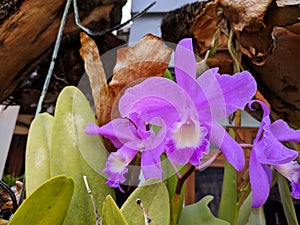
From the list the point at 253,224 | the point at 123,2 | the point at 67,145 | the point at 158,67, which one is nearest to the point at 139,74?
the point at 158,67

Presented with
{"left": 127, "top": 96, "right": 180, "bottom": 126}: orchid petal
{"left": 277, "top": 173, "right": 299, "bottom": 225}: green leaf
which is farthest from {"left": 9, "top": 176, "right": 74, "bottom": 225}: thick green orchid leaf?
{"left": 277, "top": 173, "right": 299, "bottom": 225}: green leaf

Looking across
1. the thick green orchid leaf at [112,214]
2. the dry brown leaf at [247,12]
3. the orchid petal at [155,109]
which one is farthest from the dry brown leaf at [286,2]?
the thick green orchid leaf at [112,214]

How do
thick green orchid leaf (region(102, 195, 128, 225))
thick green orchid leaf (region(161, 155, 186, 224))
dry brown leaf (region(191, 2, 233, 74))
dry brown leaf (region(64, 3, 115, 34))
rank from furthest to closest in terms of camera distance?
1. dry brown leaf (region(64, 3, 115, 34))
2. dry brown leaf (region(191, 2, 233, 74))
3. thick green orchid leaf (region(161, 155, 186, 224))
4. thick green orchid leaf (region(102, 195, 128, 225))

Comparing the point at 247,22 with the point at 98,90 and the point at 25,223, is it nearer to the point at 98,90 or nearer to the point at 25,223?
the point at 98,90

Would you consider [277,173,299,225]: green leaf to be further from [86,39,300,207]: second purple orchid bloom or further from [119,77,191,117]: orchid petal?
[119,77,191,117]: orchid petal

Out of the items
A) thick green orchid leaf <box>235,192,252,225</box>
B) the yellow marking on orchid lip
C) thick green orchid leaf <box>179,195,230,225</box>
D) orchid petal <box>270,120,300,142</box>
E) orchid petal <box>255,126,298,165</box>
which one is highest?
the yellow marking on orchid lip

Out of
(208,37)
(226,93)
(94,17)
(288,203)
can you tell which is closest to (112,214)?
(226,93)

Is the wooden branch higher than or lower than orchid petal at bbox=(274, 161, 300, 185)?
higher
